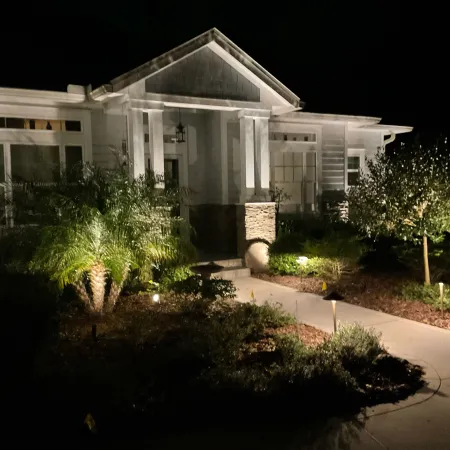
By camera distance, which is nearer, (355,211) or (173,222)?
(173,222)

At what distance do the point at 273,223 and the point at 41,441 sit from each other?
8.57m

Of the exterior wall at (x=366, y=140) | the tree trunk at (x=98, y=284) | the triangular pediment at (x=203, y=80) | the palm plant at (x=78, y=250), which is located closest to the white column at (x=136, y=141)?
the triangular pediment at (x=203, y=80)

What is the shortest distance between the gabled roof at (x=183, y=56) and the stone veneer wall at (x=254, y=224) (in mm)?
2742

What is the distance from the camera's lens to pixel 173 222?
834cm

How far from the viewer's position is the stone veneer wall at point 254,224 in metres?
11.8

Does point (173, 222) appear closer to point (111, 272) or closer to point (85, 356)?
point (111, 272)

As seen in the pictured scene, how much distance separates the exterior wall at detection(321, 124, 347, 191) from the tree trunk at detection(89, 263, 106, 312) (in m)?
9.08

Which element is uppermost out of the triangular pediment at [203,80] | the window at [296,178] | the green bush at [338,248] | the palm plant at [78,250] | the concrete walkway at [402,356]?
the triangular pediment at [203,80]

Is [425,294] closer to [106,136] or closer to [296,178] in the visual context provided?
[296,178]

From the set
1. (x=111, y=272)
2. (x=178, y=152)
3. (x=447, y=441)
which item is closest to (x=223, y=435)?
(x=447, y=441)

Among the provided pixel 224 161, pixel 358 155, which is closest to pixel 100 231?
pixel 224 161

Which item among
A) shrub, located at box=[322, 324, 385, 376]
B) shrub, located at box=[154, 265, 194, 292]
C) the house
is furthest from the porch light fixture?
shrub, located at box=[322, 324, 385, 376]

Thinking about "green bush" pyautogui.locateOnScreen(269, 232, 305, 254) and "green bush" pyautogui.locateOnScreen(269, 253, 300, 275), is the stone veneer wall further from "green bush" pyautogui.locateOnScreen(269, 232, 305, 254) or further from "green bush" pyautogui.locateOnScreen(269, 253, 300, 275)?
"green bush" pyautogui.locateOnScreen(269, 253, 300, 275)

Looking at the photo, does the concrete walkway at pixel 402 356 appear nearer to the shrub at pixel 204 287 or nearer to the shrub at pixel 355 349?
the shrub at pixel 355 349
